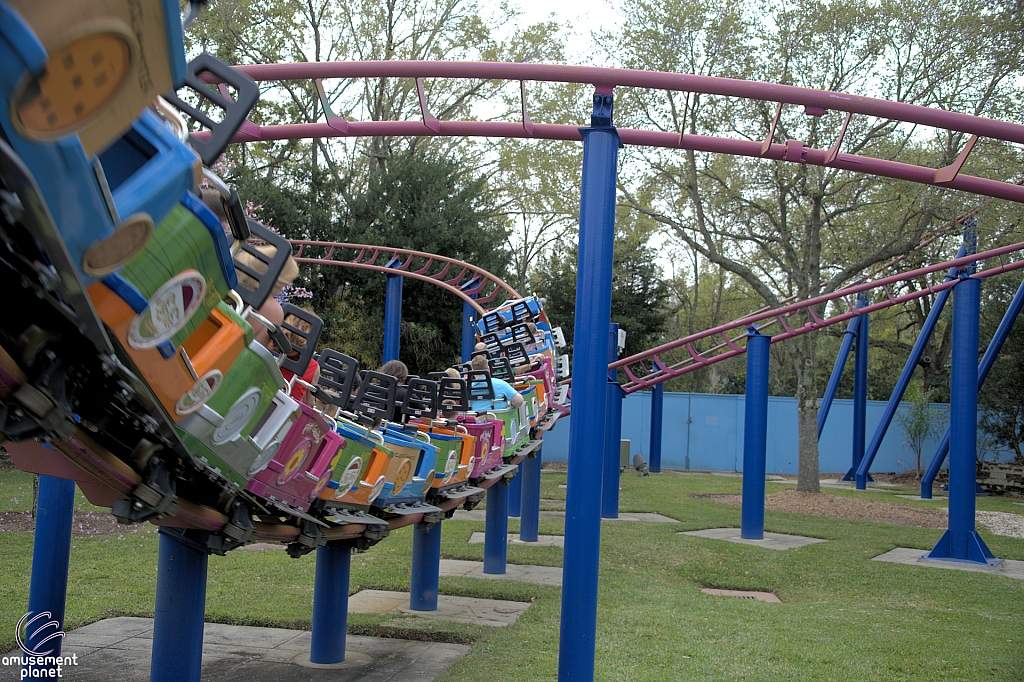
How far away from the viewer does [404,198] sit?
2088 centimetres

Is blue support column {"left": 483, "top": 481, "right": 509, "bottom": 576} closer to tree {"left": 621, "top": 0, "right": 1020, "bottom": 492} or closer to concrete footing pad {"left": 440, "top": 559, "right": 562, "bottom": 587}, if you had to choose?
concrete footing pad {"left": 440, "top": 559, "right": 562, "bottom": 587}

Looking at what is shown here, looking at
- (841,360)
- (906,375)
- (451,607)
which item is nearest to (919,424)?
(841,360)

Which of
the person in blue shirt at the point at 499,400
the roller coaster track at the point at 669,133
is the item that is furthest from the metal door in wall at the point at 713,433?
the roller coaster track at the point at 669,133

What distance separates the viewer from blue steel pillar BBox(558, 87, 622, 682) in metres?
4.25

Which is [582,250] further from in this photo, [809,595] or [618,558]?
[618,558]

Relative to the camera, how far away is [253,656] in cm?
534

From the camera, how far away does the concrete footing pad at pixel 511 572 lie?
8.21 m

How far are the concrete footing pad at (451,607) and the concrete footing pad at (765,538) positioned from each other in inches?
182

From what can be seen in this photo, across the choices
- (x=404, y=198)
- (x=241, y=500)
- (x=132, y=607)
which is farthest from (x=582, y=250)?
(x=404, y=198)

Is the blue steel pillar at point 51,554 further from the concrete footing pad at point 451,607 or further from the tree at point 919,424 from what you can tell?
the tree at point 919,424

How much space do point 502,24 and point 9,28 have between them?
86.5 feet

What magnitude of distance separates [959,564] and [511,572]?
207 inches

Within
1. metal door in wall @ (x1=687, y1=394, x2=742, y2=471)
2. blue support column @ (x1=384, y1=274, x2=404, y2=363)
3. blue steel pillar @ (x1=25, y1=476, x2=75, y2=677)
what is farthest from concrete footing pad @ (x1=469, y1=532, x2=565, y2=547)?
metal door in wall @ (x1=687, y1=394, x2=742, y2=471)

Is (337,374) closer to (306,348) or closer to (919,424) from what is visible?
(306,348)
